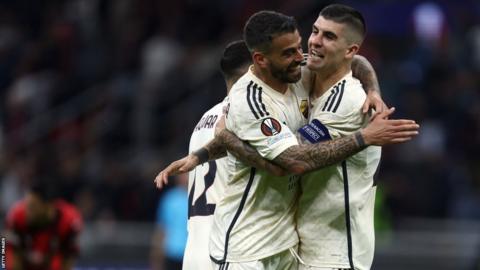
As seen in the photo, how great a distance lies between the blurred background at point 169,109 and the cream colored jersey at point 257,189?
813 centimetres

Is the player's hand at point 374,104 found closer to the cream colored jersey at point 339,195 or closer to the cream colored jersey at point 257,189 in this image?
the cream colored jersey at point 339,195

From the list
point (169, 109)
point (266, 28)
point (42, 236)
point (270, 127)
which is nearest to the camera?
point (270, 127)

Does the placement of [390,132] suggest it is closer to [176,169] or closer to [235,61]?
[176,169]

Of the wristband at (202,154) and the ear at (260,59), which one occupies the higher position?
the ear at (260,59)

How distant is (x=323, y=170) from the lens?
7.09m

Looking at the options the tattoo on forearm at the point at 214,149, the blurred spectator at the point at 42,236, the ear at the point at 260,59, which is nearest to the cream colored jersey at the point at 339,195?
the ear at the point at 260,59

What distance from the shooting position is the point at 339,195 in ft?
23.2

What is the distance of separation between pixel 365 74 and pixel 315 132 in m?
0.64

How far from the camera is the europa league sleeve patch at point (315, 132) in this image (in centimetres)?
700

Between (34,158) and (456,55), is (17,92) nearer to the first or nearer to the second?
(34,158)

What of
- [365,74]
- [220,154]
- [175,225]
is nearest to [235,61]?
[220,154]

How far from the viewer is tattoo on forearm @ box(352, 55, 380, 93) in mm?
7336

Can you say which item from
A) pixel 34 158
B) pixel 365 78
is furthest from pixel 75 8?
pixel 365 78

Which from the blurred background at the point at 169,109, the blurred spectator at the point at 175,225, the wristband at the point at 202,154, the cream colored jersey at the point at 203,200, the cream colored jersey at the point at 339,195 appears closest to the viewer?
the cream colored jersey at the point at 339,195
